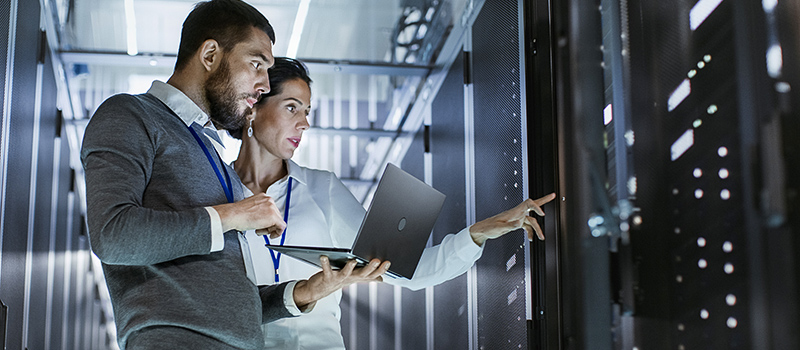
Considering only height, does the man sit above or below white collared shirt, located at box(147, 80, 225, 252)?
below

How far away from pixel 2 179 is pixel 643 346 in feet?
6.11

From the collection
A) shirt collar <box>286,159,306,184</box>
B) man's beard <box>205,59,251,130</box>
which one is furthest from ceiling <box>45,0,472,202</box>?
man's beard <box>205,59,251,130</box>

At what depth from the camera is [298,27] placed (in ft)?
12.1

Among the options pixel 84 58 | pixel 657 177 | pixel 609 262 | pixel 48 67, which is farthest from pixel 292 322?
pixel 84 58

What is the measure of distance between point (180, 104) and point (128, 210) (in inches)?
A: 13.9

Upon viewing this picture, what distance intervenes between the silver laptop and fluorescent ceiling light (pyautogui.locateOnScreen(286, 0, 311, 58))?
1.54 m

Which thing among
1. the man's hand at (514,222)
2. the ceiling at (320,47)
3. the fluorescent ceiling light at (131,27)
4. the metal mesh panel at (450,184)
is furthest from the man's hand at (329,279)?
the fluorescent ceiling light at (131,27)

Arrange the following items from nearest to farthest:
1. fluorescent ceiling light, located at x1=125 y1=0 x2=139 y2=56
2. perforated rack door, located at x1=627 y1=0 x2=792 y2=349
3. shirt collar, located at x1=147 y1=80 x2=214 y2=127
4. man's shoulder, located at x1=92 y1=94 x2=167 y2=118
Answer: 1. perforated rack door, located at x1=627 y1=0 x2=792 y2=349
2. man's shoulder, located at x1=92 y1=94 x2=167 y2=118
3. shirt collar, located at x1=147 y1=80 x2=214 y2=127
4. fluorescent ceiling light, located at x1=125 y1=0 x2=139 y2=56

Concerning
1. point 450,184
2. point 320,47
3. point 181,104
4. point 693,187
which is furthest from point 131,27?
point 693,187

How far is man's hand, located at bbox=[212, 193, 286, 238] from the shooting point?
5.59 ft

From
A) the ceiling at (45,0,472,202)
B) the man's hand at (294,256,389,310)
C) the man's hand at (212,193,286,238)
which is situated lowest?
the man's hand at (294,256,389,310)

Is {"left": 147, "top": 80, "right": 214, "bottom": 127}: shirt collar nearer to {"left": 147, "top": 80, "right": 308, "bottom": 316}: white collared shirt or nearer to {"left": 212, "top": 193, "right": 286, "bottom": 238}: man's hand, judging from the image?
{"left": 147, "top": 80, "right": 308, "bottom": 316}: white collared shirt

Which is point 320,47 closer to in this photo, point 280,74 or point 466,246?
point 280,74

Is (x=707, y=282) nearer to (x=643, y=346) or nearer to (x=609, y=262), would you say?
(x=643, y=346)
